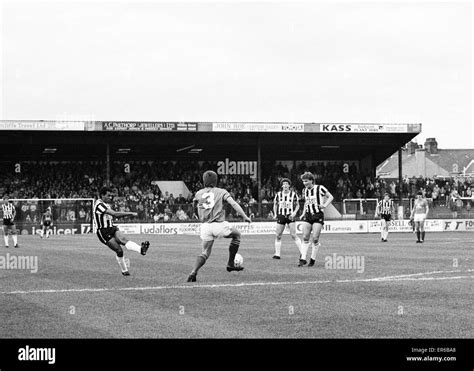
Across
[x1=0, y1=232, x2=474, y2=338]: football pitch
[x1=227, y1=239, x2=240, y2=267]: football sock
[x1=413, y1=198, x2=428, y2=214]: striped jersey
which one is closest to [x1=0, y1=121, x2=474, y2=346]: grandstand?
[x1=0, y1=232, x2=474, y2=338]: football pitch

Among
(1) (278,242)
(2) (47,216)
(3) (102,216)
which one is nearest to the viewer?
(3) (102,216)

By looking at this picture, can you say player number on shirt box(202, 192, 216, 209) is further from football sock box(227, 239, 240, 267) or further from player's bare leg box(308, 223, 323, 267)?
player's bare leg box(308, 223, 323, 267)

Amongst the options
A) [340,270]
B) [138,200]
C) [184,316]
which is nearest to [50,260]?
[340,270]

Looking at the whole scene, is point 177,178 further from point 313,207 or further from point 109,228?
point 109,228

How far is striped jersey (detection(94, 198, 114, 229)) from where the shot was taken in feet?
59.5

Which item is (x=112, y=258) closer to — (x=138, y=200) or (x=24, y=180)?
(x=138, y=200)

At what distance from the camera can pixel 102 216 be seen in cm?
1822

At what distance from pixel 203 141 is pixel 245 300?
4509 centimetres

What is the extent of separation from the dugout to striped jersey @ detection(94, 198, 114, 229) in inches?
1393

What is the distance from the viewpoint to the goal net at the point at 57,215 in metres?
48.1

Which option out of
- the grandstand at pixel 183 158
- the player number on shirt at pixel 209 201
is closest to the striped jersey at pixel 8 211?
the grandstand at pixel 183 158

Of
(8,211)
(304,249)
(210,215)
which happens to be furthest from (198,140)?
(210,215)

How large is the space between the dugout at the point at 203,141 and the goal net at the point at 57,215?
511 cm
